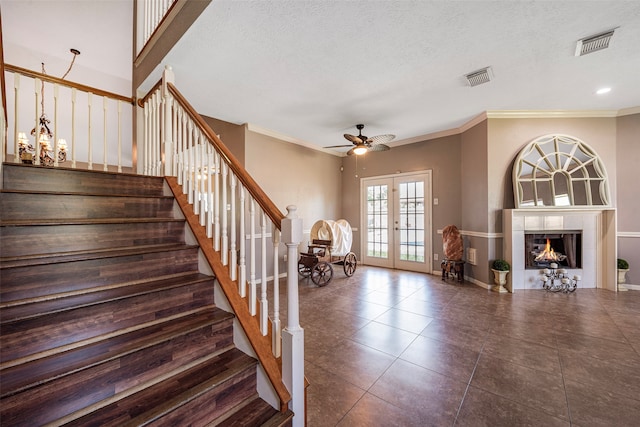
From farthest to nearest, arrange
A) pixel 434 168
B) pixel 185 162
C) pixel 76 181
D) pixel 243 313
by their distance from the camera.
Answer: pixel 434 168
pixel 185 162
pixel 76 181
pixel 243 313

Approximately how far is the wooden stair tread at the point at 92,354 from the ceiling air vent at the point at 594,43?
13.2 ft

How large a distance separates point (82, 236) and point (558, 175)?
612 cm

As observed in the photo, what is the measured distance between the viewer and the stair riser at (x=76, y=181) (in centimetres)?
192

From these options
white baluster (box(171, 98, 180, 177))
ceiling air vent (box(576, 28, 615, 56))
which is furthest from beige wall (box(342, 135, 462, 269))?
white baluster (box(171, 98, 180, 177))

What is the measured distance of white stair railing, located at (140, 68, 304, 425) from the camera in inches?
58.3

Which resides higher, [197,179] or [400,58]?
[400,58]

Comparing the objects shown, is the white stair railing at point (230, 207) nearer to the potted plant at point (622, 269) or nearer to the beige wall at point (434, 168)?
the beige wall at point (434, 168)

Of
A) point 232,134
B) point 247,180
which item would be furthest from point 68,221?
point 232,134

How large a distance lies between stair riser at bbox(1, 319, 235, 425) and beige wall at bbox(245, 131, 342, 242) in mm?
3551

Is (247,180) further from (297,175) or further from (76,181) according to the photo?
(297,175)

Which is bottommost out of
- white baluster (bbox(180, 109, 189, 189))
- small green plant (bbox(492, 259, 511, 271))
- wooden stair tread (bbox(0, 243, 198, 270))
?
small green plant (bbox(492, 259, 511, 271))

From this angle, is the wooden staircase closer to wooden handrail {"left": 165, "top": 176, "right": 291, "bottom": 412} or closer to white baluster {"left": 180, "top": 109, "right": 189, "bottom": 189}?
wooden handrail {"left": 165, "top": 176, "right": 291, "bottom": 412}

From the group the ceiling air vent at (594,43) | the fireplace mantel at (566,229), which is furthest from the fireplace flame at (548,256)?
the ceiling air vent at (594,43)

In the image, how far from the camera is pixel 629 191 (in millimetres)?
4113
